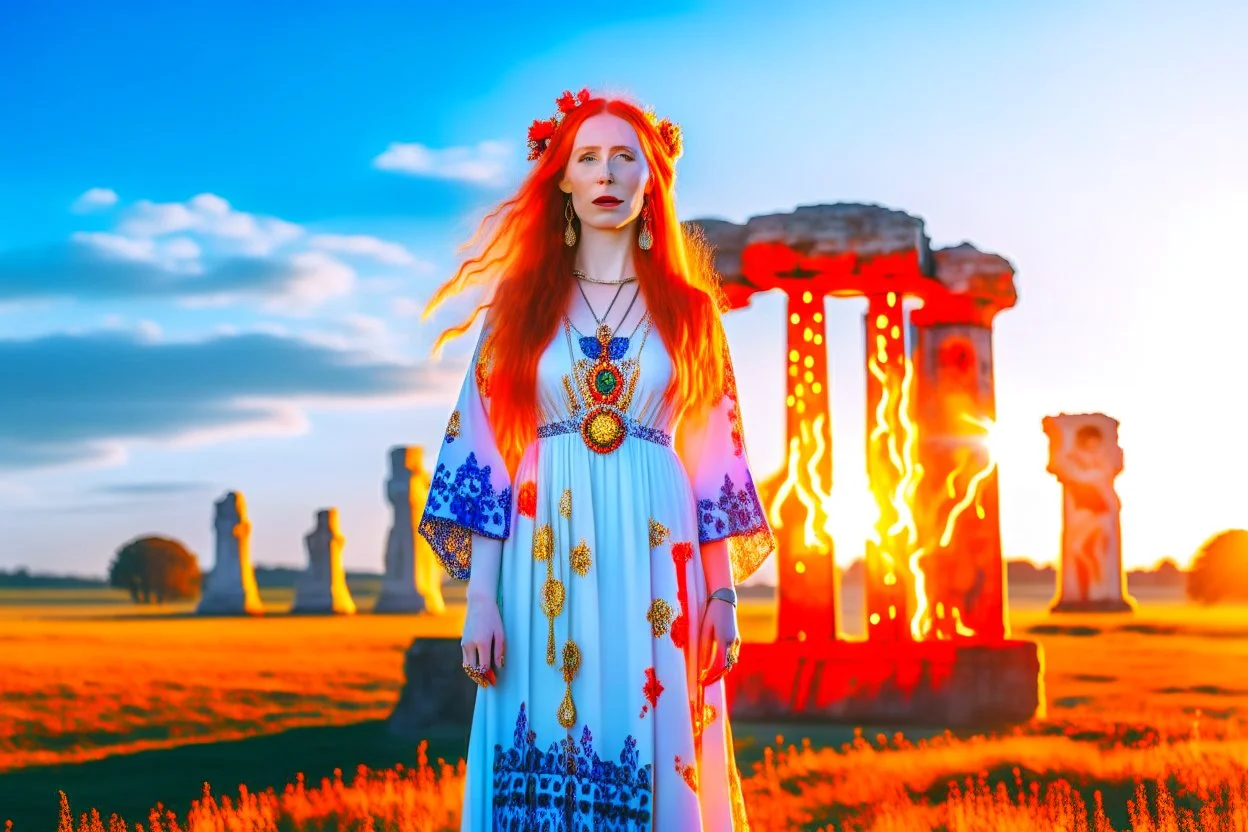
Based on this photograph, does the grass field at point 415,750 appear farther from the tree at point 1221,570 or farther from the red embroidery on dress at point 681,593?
the tree at point 1221,570

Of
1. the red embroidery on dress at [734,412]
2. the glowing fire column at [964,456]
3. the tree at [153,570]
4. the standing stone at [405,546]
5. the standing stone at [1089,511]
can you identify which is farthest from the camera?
the tree at [153,570]

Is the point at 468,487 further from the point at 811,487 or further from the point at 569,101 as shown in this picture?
the point at 811,487

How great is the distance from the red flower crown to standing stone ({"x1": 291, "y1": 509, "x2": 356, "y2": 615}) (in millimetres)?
24012

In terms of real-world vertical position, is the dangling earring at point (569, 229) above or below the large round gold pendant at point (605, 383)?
above

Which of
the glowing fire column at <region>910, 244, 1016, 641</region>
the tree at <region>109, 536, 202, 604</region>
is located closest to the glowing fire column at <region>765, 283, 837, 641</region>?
the glowing fire column at <region>910, 244, 1016, 641</region>

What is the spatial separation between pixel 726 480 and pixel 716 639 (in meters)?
0.48

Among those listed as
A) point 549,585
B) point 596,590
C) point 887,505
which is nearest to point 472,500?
point 549,585

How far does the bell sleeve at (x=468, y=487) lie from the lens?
160 inches

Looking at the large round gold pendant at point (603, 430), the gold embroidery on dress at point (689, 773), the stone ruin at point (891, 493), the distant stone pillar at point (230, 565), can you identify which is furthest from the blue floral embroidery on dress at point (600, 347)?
the distant stone pillar at point (230, 565)

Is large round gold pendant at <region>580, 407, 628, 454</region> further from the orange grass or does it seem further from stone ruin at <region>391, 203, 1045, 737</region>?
stone ruin at <region>391, 203, 1045, 737</region>

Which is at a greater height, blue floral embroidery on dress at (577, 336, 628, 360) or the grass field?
blue floral embroidery on dress at (577, 336, 628, 360)

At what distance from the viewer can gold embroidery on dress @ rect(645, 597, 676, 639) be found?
3.97 metres

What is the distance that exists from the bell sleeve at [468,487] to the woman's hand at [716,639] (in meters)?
0.62

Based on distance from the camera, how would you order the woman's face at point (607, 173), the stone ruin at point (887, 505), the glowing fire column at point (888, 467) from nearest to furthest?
the woman's face at point (607, 173), the stone ruin at point (887, 505), the glowing fire column at point (888, 467)
